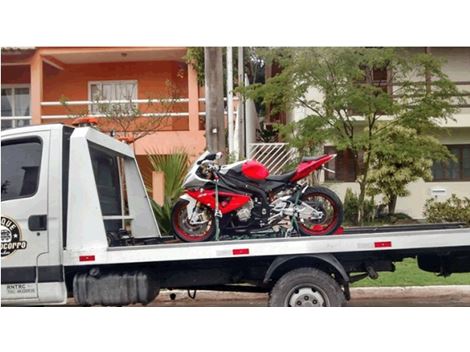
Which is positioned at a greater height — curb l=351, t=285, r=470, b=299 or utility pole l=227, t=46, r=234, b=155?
utility pole l=227, t=46, r=234, b=155

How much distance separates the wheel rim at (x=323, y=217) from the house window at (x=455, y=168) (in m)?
6.22

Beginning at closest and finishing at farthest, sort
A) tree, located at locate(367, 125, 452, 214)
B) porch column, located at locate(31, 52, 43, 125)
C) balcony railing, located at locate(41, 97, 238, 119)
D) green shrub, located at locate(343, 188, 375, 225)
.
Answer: green shrub, located at locate(343, 188, 375, 225) → tree, located at locate(367, 125, 452, 214) → balcony railing, located at locate(41, 97, 238, 119) → porch column, located at locate(31, 52, 43, 125)

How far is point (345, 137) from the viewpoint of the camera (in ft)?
31.0

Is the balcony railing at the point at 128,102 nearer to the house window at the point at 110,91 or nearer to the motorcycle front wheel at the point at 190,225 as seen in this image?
the house window at the point at 110,91

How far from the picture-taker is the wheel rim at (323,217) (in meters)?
5.93

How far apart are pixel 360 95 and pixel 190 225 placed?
4.69 metres

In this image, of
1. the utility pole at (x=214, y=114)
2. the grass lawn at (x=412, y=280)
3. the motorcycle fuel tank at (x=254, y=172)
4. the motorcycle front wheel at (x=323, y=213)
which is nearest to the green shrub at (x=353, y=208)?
the grass lawn at (x=412, y=280)

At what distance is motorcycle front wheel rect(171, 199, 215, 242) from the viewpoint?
238 inches

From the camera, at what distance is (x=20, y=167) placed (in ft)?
17.8

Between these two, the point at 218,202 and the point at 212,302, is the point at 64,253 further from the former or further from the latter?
the point at 212,302

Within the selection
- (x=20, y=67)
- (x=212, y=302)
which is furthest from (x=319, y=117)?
(x=20, y=67)

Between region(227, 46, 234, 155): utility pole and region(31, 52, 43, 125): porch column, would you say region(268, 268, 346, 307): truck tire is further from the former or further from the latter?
region(31, 52, 43, 125): porch column

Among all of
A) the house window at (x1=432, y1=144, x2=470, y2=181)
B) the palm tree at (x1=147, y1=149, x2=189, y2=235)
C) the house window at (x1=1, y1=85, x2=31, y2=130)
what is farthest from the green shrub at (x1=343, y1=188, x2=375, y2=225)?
the house window at (x1=1, y1=85, x2=31, y2=130)

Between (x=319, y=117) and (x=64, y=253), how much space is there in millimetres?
5576
